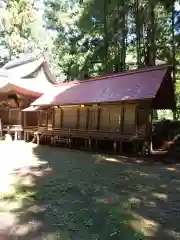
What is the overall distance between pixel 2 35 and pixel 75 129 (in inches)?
881

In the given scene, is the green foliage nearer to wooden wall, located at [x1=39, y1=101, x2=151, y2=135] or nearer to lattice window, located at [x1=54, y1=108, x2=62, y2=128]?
lattice window, located at [x1=54, y1=108, x2=62, y2=128]

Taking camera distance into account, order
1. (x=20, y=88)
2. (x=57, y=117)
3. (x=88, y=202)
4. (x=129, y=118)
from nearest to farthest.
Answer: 1. (x=88, y=202)
2. (x=129, y=118)
3. (x=57, y=117)
4. (x=20, y=88)

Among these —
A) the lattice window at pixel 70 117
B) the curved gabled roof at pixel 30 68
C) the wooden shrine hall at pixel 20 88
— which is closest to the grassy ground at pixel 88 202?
the lattice window at pixel 70 117

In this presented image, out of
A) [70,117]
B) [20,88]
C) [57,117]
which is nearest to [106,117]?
[70,117]

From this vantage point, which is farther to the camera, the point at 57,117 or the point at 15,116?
the point at 15,116

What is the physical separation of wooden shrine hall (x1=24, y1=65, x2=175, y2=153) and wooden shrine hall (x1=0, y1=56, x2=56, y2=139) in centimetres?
192

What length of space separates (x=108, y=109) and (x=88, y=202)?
32.2 feet

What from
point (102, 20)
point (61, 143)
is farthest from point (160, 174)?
point (102, 20)

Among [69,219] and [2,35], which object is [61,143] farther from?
[2,35]

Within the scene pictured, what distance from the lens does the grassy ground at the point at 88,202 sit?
4.96 meters

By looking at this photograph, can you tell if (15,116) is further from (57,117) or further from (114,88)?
(114,88)

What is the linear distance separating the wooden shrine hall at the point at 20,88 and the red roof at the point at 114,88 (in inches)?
94.9

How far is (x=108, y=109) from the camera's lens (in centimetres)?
1594

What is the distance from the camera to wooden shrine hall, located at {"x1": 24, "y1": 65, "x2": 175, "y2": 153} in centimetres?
1394
